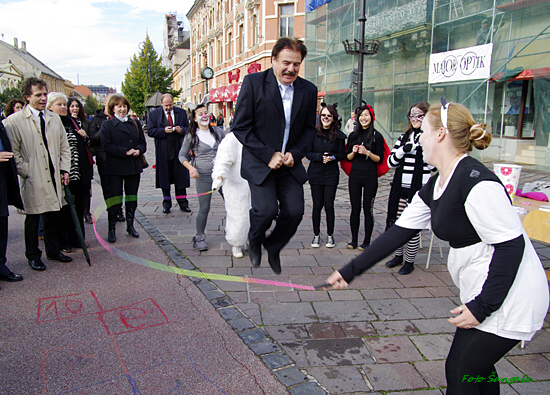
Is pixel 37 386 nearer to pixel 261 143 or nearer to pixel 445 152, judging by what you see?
pixel 261 143

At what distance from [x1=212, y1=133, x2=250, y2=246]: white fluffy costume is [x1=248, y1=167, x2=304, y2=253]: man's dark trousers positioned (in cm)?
127

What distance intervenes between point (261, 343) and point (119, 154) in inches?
155

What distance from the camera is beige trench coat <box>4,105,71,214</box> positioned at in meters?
4.70

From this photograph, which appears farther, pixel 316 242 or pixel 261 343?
pixel 316 242

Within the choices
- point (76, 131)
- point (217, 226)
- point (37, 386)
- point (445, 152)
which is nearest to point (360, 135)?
point (217, 226)

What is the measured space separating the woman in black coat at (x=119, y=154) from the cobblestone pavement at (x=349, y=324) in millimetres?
1161

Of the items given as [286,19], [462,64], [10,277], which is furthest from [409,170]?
[286,19]

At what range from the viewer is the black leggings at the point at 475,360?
6.14 ft

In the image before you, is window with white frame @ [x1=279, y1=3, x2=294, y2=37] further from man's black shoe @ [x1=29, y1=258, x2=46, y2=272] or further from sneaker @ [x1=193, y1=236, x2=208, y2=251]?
man's black shoe @ [x1=29, y1=258, x2=46, y2=272]

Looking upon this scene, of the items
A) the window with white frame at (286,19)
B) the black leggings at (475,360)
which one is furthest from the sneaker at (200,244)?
the window with white frame at (286,19)

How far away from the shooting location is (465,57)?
14891 mm

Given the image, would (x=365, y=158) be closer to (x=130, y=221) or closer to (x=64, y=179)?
(x=130, y=221)

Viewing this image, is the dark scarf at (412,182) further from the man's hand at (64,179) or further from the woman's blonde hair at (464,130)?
the man's hand at (64,179)

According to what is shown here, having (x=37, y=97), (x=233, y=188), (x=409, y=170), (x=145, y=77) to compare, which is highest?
(x=145, y=77)
